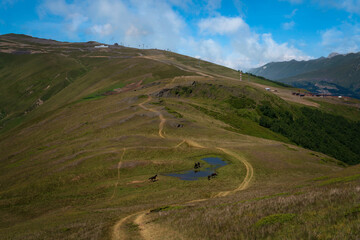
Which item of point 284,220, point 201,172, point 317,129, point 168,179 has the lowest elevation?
point 168,179

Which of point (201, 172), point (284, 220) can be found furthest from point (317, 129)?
point (284, 220)

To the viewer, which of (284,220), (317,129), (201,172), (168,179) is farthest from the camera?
(317,129)

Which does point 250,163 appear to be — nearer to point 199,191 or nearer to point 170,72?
point 199,191

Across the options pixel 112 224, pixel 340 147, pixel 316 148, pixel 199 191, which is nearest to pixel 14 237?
pixel 112 224

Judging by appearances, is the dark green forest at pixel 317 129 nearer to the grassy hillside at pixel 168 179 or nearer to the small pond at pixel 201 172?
the grassy hillside at pixel 168 179

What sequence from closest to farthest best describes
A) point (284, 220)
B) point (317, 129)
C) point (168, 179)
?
point (284, 220), point (168, 179), point (317, 129)

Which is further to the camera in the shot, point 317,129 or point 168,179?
point 317,129

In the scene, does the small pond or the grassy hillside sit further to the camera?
the small pond

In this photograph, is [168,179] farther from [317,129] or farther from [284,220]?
[317,129]

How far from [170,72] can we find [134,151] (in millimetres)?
143229

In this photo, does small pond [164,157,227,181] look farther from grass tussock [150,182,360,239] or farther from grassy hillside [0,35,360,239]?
grass tussock [150,182,360,239]

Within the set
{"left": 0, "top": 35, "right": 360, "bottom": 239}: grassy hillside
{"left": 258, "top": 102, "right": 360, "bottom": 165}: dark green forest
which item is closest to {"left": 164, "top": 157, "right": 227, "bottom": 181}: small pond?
{"left": 0, "top": 35, "right": 360, "bottom": 239}: grassy hillside

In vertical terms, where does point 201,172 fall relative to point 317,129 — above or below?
above

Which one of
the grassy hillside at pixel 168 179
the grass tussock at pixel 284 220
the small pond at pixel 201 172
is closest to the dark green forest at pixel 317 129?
the grassy hillside at pixel 168 179
